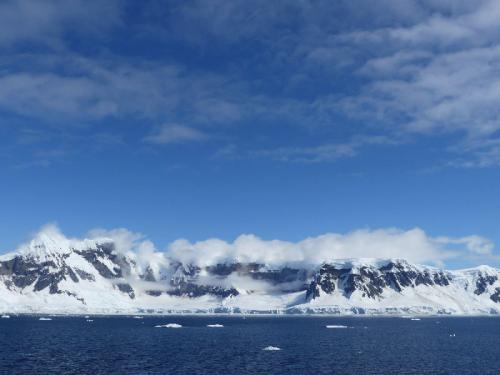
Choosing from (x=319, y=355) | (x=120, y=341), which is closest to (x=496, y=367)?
(x=319, y=355)

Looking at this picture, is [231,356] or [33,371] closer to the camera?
[33,371]

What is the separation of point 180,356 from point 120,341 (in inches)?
2127

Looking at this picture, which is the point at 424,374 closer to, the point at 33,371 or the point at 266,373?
the point at 266,373

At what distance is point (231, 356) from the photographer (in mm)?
153250

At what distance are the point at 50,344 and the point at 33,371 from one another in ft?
214

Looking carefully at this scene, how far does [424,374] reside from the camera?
403 ft

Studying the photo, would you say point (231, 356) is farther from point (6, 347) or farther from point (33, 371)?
point (6, 347)

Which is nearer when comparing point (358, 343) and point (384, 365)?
point (384, 365)

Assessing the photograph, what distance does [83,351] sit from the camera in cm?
16125

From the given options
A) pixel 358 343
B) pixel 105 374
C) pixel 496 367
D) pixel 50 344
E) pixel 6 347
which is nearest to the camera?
pixel 105 374

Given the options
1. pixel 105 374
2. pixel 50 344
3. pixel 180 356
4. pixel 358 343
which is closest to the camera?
pixel 105 374

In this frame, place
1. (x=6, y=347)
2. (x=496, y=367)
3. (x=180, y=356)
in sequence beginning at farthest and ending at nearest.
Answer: (x=6, y=347), (x=180, y=356), (x=496, y=367)

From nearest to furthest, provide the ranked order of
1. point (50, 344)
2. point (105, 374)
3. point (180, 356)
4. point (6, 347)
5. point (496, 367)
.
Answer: point (105, 374), point (496, 367), point (180, 356), point (6, 347), point (50, 344)

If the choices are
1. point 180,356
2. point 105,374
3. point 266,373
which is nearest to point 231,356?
point 180,356
